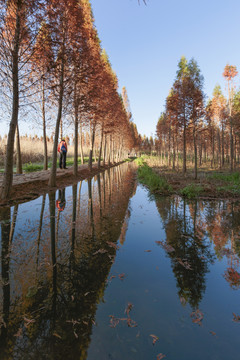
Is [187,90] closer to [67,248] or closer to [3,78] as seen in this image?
[3,78]

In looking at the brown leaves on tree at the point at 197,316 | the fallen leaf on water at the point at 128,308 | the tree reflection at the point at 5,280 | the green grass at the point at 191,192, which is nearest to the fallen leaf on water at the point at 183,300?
the brown leaves on tree at the point at 197,316

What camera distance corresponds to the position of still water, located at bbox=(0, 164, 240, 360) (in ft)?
5.16

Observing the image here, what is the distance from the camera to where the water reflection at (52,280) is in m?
1.58

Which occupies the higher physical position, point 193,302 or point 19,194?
point 19,194

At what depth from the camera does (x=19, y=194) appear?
7.12 m

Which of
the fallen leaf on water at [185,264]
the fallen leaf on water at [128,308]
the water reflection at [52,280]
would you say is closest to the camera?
the water reflection at [52,280]

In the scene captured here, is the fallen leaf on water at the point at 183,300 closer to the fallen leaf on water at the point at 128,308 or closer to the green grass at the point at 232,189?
the fallen leaf on water at the point at 128,308

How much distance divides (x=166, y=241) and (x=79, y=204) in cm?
365

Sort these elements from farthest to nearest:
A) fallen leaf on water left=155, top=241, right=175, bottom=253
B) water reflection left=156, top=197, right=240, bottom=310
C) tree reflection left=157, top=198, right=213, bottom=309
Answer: fallen leaf on water left=155, top=241, right=175, bottom=253 < water reflection left=156, top=197, right=240, bottom=310 < tree reflection left=157, top=198, right=213, bottom=309

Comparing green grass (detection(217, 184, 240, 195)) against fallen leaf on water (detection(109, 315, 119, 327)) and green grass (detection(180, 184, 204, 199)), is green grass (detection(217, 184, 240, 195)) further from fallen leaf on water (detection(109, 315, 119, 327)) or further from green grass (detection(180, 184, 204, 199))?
fallen leaf on water (detection(109, 315, 119, 327))

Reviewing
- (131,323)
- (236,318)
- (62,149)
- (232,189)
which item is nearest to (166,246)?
(236,318)

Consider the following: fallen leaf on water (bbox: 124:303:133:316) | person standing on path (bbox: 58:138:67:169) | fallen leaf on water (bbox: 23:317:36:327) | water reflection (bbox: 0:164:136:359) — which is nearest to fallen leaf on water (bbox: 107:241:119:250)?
water reflection (bbox: 0:164:136:359)

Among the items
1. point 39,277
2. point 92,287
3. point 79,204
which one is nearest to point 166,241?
point 92,287

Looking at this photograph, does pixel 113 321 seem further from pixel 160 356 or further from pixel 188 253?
pixel 188 253
